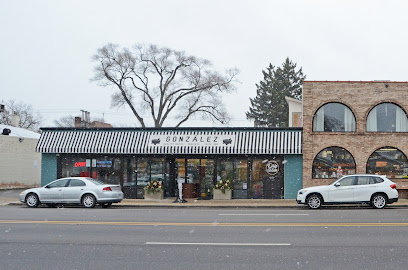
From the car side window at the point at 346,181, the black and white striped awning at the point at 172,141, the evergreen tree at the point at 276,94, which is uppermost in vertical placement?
the evergreen tree at the point at 276,94

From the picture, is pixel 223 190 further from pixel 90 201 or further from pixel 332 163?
pixel 90 201

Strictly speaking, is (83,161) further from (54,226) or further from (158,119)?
(158,119)

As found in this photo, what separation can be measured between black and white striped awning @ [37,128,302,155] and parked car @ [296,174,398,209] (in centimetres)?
481

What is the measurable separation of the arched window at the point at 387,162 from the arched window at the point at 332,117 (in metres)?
2.22

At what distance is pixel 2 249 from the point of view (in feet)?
33.5

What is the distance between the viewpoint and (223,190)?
25406mm

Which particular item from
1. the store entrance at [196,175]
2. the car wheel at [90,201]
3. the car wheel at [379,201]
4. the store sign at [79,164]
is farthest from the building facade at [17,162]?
the car wheel at [379,201]

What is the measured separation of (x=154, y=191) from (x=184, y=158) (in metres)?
2.46

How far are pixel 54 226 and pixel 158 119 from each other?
128 ft

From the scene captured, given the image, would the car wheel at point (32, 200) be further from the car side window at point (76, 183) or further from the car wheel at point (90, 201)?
the car wheel at point (90, 201)

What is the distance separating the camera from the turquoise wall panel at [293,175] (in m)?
25.4

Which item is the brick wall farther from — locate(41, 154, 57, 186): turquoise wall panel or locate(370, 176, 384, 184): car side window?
locate(370, 176, 384, 184): car side window

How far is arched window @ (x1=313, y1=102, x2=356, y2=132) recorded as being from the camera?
25469 mm

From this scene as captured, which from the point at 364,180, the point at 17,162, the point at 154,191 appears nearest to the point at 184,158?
the point at 154,191
